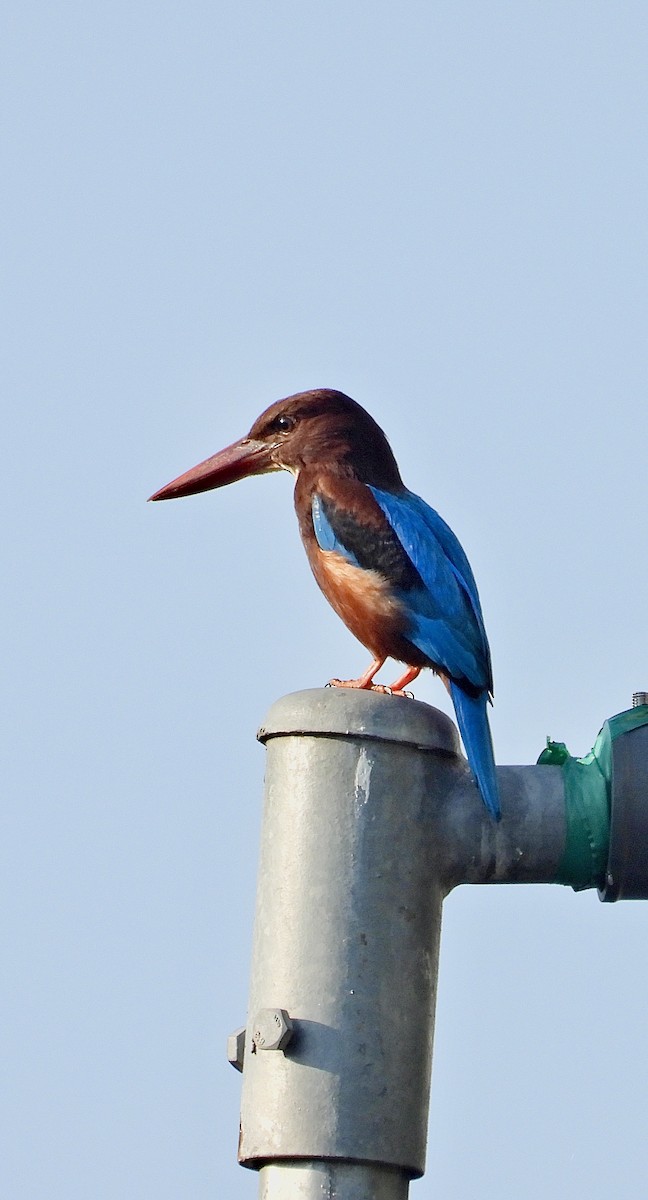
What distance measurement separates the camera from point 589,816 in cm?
295

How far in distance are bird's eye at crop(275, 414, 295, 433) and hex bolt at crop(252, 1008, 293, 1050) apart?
6.43ft

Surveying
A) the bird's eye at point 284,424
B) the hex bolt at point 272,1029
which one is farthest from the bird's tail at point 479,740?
the bird's eye at point 284,424

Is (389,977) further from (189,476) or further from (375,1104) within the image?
(189,476)

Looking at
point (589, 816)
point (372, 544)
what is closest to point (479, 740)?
point (589, 816)

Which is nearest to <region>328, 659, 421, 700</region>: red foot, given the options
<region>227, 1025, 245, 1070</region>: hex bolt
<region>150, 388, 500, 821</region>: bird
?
<region>150, 388, 500, 821</region>: bird

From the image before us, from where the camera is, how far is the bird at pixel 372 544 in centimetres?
370

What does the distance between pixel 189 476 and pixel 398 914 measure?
71.5 inches

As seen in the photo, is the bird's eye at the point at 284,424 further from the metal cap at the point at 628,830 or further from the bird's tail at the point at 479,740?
the metal cap at the point at 628,830

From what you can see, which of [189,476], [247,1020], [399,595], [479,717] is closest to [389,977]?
[247,1020]

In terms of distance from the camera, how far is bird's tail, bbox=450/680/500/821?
292 centimetres

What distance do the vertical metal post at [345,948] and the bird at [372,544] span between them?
0.55m

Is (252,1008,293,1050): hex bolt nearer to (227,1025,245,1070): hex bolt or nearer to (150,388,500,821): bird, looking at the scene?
(227,1025,245,1070): hex bolt

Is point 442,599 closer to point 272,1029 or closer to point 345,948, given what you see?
point 345,948

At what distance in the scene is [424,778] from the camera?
9.45ft
